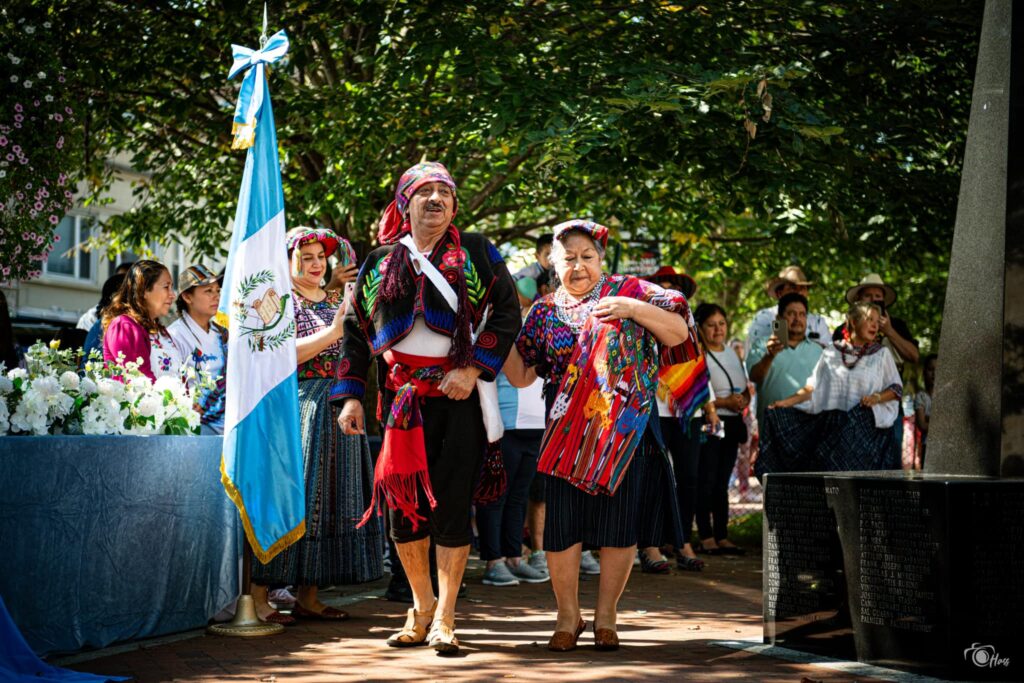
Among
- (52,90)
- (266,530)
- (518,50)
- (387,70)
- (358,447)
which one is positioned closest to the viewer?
(266,530)

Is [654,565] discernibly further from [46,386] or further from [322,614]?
[46,386]

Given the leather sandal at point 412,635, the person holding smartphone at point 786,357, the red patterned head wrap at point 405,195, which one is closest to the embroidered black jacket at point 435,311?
the red patterned head wrap at point 405,195

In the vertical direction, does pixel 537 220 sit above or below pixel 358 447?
above

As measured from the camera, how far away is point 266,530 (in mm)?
6469

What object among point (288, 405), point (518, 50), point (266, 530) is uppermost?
point (518, 50)

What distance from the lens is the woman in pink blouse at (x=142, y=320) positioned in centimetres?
739

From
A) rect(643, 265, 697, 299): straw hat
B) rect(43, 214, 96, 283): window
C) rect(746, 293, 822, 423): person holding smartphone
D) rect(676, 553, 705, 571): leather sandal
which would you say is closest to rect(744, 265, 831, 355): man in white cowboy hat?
rect(746, 293, 822, 423): person holding smartphone

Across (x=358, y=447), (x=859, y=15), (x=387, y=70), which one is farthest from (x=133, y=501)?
(x=859, y=15)

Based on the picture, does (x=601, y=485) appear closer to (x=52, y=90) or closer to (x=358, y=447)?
(x=358, y=447)

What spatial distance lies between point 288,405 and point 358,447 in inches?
25.3

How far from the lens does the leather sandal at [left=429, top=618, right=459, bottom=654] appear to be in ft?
19.2

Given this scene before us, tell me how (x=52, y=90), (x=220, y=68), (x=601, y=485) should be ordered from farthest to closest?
(x=220, y=68)
(x=52, y=90)
(x=601, y=485)

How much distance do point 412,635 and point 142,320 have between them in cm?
271

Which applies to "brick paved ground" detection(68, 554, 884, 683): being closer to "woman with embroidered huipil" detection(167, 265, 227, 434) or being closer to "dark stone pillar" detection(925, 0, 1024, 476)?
"dark stone pillar" detection(925, 0, 1024, 476)
